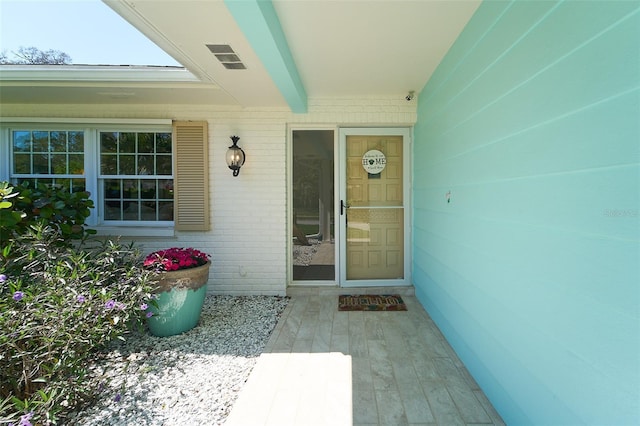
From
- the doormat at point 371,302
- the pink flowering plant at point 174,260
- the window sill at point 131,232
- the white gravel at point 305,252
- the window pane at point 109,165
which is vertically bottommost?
the doormat at point 371,302

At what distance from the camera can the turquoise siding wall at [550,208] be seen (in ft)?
3.45

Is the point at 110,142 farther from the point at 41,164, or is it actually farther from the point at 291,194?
the point at 291,194

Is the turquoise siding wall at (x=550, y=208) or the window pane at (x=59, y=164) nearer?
the turquoise siding wall at (x=550, y=208)

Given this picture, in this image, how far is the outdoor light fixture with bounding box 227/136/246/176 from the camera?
3846 mm

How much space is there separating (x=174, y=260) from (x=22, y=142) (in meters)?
3.28

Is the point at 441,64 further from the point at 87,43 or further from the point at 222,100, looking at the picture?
the point at 87,43

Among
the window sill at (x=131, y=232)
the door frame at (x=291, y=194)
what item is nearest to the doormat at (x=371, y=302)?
the door frame at (x=291, y=194)

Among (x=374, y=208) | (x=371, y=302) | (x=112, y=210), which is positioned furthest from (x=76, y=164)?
(x=371, y=302)

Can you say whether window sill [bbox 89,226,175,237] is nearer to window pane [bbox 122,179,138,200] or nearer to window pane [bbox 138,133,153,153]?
window pane [bbox 122,179,138,200]

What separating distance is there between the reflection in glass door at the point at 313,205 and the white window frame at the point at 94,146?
5.51 ft

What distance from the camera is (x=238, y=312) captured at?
351 centimetres

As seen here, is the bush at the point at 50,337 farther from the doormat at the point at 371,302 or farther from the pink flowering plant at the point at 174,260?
the doormat at the point at 371,302

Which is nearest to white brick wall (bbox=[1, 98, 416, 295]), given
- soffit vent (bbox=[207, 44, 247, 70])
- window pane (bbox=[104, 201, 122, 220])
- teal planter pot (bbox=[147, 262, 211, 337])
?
window pane (bbox=[104, 201, 122, 220])

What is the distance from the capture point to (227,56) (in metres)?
2.56
